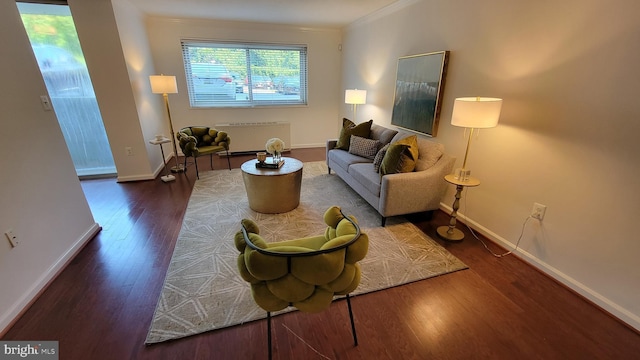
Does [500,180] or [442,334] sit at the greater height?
[500,180]

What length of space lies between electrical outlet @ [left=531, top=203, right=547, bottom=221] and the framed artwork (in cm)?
132

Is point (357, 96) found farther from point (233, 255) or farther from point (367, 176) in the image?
point (233, 255)

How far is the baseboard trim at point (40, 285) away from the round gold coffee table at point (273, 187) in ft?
4.96

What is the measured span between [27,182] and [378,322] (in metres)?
2.56

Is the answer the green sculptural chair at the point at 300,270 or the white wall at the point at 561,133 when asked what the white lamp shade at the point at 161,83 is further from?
the white wall at the point at 561,133

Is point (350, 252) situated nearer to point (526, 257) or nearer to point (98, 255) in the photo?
point (526, 257)

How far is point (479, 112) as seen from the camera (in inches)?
A: 76.7

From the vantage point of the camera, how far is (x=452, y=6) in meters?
2.67

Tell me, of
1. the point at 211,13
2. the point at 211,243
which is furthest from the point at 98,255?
the point at 211,13

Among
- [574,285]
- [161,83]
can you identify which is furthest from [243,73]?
[574,285]

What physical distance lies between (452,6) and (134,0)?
4132 mm

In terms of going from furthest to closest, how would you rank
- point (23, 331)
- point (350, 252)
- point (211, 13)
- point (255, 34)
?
point (255, 34)
point (211, 13)
point (23, 331)
point (350, 252)

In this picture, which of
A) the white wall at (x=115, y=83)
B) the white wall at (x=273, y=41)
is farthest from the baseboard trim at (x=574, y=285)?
the white wall at (x=115, y=83)

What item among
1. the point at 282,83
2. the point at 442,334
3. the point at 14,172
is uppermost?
the point at 282,83
